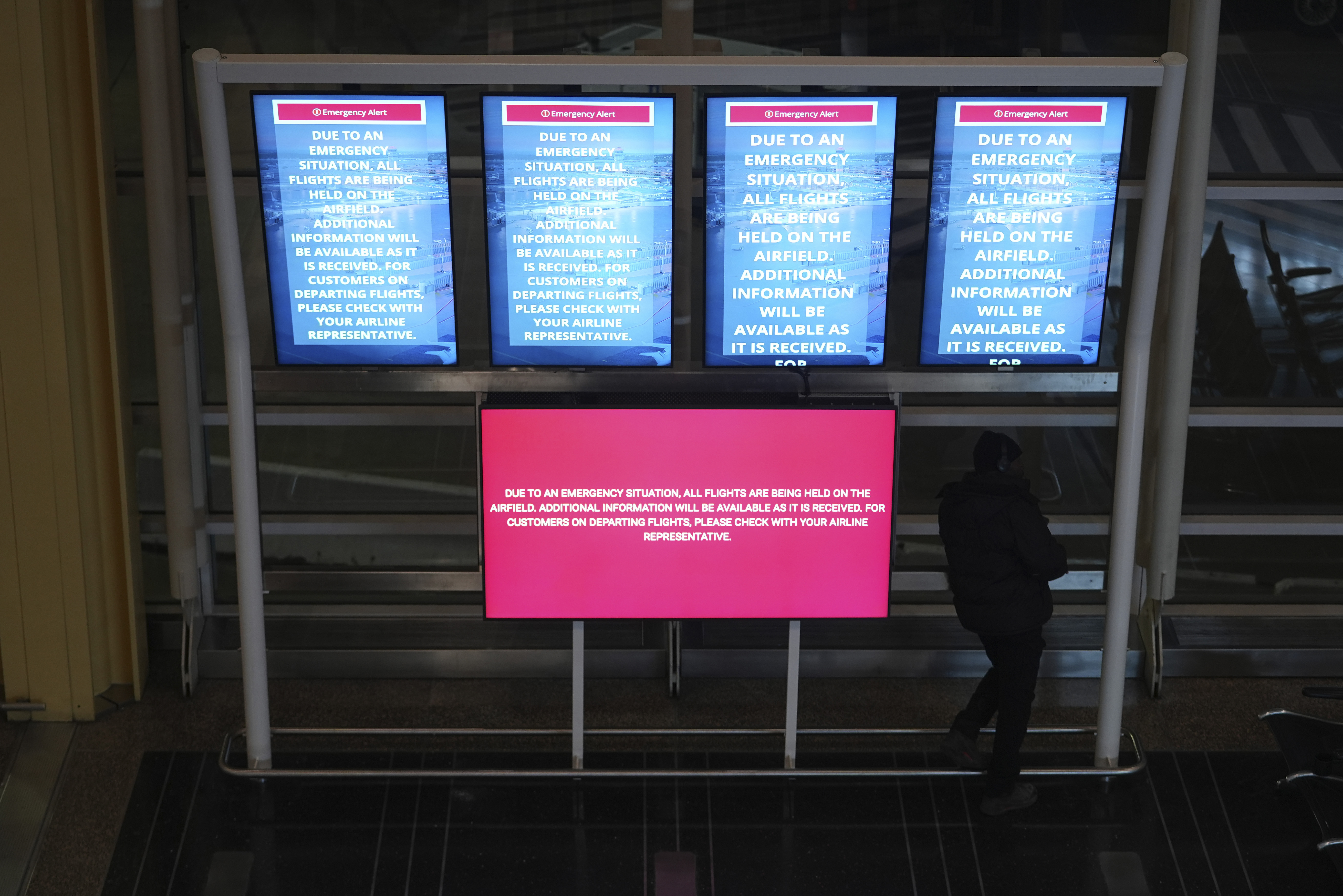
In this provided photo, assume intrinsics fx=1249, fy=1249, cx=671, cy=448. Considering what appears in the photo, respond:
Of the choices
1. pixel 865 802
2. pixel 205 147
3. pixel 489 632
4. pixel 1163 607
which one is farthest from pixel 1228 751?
pixel 205 147

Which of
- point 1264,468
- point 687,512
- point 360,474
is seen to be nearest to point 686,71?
point 687,512

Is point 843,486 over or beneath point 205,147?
beneath

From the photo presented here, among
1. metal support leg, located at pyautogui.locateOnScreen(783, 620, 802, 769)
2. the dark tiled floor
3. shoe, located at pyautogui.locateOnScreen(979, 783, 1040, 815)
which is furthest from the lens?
metal support leg, located at pyautogui.locateOnScreen(783, 620, 802, 769)

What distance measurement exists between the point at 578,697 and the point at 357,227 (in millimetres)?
2080

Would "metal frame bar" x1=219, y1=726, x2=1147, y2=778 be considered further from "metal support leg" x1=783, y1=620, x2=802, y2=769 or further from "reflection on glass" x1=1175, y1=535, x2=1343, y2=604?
"reflection on glass" x1=1175, y1=535, x2=1343, y2=604

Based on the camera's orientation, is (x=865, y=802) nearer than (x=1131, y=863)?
No

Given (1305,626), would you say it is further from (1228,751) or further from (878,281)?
(878,281)

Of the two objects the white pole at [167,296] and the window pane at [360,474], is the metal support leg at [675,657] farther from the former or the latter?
the white pole at [167,296]

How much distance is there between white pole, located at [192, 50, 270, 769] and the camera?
4422mm

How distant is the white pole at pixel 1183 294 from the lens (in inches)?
207

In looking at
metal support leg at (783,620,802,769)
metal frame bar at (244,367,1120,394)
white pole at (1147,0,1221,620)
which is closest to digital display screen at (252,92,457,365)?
metal frame bar at (244,367,1120,394)

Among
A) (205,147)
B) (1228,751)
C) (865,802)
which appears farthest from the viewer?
(1228,751)

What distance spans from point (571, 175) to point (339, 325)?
1.07m

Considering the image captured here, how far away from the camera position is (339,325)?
4789 millimetres
